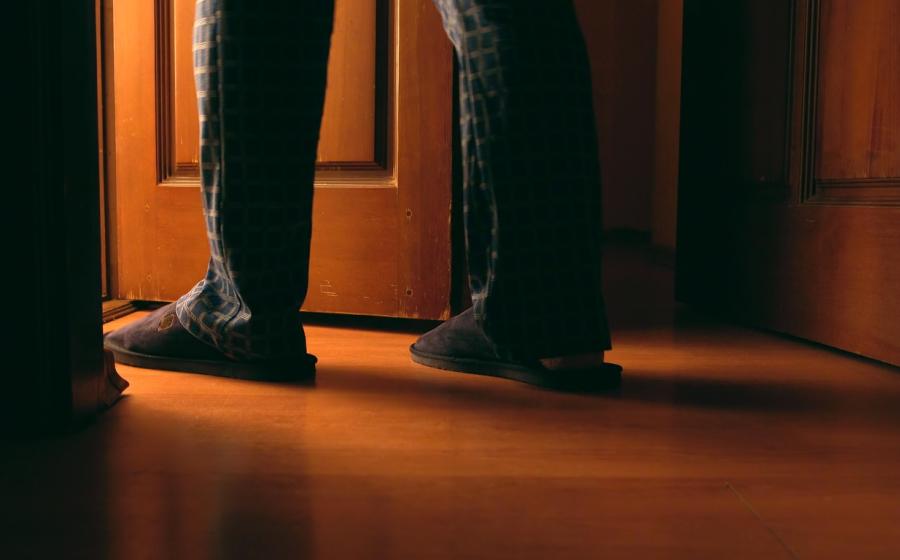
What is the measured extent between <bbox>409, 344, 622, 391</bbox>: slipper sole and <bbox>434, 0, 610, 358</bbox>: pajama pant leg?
1.4 inches

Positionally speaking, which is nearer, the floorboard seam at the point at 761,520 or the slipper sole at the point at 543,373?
the floorboard seam at the point at 761,520

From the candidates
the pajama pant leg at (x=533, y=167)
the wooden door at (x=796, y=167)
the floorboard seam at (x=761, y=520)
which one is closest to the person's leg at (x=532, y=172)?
the pajama pant leg at (x=533, y=167)

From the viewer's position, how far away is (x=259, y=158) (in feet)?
2.64

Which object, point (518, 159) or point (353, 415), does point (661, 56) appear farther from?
point (353, 415)

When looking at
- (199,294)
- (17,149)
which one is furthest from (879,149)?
(17,149)

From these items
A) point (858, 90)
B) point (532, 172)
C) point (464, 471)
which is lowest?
A: point (464, 471)

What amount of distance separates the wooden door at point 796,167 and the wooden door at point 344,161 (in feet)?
1.70

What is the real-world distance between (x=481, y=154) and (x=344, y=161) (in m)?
0.49

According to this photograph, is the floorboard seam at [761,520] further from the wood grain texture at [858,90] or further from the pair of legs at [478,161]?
the wood grain texture at [858,90]

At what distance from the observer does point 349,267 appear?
4.20ft

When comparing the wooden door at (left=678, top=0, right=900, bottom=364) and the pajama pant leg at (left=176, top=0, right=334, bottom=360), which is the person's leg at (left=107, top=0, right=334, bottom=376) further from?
the wooden door at (left=678, top=0, right=900, bottom=364)

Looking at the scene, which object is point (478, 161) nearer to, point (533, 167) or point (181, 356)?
point (533, 167)

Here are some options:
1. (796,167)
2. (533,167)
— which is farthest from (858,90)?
(533,167)

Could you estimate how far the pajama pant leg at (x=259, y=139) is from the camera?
79 cm
